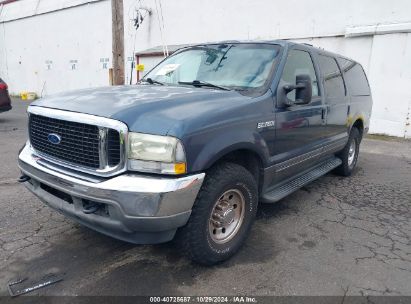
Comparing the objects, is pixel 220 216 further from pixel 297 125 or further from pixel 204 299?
pixel 297 125

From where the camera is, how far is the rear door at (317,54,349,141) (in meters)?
4.53

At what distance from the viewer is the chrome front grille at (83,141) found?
2.47 meters

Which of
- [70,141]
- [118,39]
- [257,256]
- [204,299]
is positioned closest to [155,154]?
[70,141]

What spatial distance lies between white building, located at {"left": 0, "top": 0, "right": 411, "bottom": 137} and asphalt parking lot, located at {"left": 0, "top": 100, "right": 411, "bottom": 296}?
6.17m

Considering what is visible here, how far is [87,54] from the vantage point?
750 inches

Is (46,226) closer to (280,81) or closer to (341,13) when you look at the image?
(280,81)

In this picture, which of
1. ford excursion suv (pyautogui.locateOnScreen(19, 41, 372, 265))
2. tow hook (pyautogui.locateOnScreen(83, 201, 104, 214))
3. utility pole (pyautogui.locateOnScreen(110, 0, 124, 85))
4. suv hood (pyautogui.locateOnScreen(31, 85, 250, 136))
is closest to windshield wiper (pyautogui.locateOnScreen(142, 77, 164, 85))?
ford excursion suv (pyautogui.locateOnScreen(19, 41, 372, 265))

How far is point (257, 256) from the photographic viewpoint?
319 centimetres

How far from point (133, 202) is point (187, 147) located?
52 cm

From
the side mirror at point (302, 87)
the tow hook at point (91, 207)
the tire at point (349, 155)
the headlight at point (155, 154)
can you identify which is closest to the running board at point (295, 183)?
the tire at point (349, 155)

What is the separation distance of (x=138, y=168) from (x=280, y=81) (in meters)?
1.78

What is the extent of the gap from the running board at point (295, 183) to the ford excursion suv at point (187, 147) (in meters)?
0.02

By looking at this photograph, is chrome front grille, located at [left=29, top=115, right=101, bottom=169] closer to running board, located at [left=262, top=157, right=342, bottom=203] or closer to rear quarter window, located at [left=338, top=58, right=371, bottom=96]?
running board, located at [left=262, top=157, right=342, bottom=203]

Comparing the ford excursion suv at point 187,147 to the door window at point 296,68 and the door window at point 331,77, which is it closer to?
the door window at point 296,68
